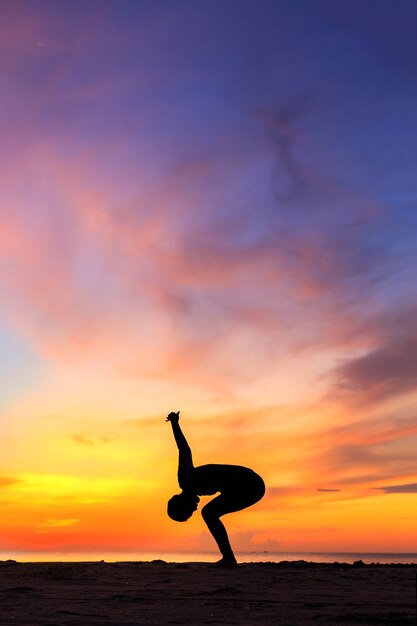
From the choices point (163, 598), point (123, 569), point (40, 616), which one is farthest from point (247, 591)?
point (123, 569)

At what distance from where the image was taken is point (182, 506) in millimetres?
14461

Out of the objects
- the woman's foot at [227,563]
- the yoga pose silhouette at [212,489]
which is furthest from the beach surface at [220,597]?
the yoga pose silhouette at [212,489]

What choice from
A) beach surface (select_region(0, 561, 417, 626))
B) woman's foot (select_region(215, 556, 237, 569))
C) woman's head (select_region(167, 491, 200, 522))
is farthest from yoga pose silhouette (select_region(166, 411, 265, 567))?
beach surface (select_region(0, 561, 417, 626))

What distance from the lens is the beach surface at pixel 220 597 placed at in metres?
8.06

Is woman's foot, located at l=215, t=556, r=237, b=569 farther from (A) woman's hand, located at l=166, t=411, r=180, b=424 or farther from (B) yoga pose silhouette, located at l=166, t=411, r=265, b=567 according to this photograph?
(A) woman's hand, located at l=166, t=411, r=180, b=424

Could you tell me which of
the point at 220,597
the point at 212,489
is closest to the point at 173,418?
the point at 212,489

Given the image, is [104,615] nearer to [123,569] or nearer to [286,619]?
[286,619]

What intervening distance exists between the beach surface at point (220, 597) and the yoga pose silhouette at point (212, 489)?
1.12m

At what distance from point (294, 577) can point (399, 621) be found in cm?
437

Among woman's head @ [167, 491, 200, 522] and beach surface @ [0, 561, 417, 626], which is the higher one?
woman's head @ [167, 491, 200, 522]

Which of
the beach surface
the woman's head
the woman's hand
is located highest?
the woman's hand

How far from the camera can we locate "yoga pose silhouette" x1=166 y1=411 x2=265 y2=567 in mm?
14414

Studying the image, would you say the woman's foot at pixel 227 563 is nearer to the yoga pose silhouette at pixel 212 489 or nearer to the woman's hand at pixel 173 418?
the yoga pose silhouette at pixel 212 489

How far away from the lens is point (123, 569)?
15242 mm
